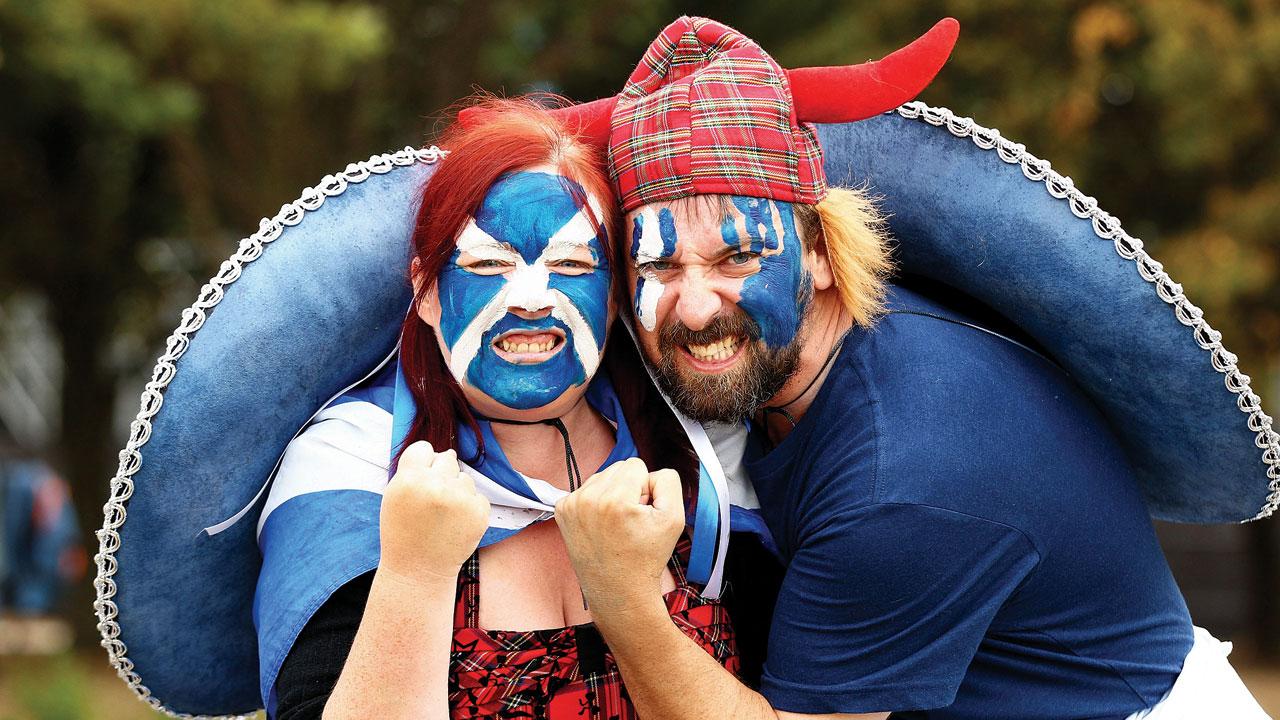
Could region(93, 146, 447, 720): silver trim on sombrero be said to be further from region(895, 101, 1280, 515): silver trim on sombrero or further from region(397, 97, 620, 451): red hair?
region(895, 101, 1280, 515): silver trim on sombrero

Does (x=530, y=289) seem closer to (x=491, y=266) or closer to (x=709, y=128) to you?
(x=491, y=266)

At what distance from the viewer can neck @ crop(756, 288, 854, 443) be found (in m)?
2.79

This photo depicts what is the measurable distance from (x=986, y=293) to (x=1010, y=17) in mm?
6181

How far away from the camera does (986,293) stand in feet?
9.25

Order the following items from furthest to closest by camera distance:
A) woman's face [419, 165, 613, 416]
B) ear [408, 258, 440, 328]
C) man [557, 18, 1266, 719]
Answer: ear [408, 258, 440, 328]
woman's face [419, 165, 613, 416]
man [557, 18, 1266, 719]

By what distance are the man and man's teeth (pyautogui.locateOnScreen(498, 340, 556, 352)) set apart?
8.3 inches

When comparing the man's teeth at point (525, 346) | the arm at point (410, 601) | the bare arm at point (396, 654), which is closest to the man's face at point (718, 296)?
the man's teeth at point (525, 346)

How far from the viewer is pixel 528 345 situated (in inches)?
Result: 104

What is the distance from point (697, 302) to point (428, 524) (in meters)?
0.72

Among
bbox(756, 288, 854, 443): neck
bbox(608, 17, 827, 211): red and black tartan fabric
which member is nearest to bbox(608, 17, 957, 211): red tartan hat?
bbox(608, 17, 827, 211): red and black tartan fabric

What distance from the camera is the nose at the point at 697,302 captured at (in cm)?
264

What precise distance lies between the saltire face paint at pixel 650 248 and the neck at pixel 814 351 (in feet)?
1.06

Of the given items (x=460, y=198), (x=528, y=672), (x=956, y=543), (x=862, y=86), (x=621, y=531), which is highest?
(x=862, y=86)

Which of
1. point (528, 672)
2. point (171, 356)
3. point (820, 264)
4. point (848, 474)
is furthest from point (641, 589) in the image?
point (171, 356)
